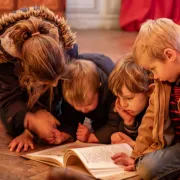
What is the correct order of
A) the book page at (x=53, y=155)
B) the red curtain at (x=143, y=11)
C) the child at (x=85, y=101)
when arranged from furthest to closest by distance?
the red curtain at (x=143, y=11) → the child at (x=85, y=101) → the book page at (x=53, y=155)

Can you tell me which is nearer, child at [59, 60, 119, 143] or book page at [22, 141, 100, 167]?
book page at [22, 141, 100, 167]

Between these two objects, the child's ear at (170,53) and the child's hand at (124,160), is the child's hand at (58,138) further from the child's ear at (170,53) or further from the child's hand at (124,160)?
the child's ear at (170,53)

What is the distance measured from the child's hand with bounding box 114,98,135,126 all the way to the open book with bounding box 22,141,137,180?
0.08 metres

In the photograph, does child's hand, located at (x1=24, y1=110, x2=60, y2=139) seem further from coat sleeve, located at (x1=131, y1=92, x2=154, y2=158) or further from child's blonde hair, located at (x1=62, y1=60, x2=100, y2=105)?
coat sleeve, located at (x1=131, y1=92, x2=154, y2=158)

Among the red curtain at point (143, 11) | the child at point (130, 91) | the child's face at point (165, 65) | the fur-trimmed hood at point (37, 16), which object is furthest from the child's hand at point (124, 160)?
the red curtain at point (143, 11)

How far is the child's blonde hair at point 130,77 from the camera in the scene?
1.41 m

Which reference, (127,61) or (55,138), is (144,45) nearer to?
(127,61)

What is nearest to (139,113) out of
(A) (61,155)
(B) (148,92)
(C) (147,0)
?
(B) (148,92)

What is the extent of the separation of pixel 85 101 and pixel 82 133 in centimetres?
14

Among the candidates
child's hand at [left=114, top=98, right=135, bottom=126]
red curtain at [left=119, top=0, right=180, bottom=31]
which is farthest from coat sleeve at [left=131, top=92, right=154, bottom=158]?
red curtain at [left=119, top=0, right=180, bottom=31]

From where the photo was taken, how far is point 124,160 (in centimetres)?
136

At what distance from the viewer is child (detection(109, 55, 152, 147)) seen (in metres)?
1.41

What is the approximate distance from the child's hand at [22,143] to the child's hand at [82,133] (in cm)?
16

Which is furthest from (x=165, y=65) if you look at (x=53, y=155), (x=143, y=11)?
(x=143, y=11)
